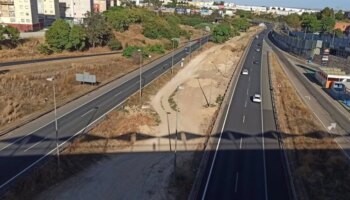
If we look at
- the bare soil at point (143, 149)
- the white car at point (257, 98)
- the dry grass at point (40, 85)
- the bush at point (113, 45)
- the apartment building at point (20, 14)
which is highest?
the apartment building at point (20, 14)

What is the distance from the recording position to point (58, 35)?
3735 inches

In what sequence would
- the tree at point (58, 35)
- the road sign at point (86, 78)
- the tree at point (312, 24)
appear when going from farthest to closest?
the tree at point (312, 24), the tree at point (58, 35), the road sign at point (86, 78)

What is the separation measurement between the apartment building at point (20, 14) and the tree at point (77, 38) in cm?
2301

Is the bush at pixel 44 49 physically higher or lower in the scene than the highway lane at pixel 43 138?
higher

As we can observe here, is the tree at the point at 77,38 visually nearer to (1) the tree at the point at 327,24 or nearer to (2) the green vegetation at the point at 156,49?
(2) the green vegetation at the point at 156,49

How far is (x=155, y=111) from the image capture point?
61.1m

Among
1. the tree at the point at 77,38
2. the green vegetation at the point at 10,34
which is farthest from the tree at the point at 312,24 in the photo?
the green vegetation at the point at 10,34

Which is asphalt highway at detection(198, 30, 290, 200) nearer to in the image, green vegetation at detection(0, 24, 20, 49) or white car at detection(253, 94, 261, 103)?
white car at detection(253, 94, 261, 103)

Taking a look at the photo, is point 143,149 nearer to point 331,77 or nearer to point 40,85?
point 40,85

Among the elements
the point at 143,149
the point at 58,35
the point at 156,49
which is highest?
the point at 58,35

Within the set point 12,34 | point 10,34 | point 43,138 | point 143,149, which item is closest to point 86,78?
point 43,138

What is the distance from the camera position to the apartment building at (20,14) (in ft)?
376

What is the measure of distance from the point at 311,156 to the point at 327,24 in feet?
449

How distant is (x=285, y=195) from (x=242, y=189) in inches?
168
